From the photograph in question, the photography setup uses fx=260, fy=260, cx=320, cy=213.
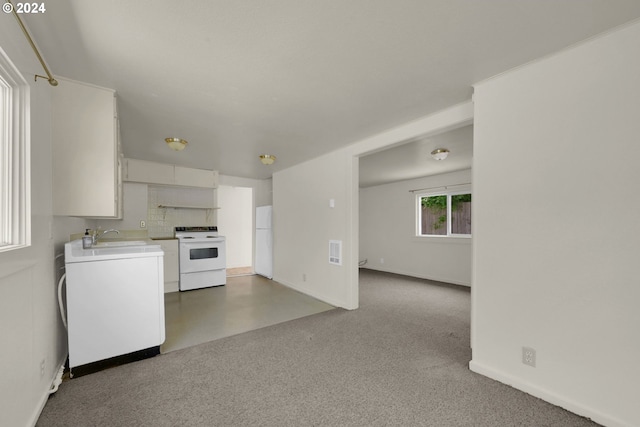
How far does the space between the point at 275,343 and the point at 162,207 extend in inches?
153

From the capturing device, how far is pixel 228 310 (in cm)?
355

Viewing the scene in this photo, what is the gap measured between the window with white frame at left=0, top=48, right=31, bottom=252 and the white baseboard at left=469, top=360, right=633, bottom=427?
3.08 metres

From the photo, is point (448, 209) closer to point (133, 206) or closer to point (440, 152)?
point (440, 152)

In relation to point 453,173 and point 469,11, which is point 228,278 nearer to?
point 453,173

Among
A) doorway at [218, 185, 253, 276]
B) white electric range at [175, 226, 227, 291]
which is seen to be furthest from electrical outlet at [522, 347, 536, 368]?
doorway at [218, 185, 253, 276]

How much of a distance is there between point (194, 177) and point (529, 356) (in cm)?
535

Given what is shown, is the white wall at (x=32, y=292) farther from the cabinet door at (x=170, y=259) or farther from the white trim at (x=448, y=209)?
the white trim at (x=448, y=209)

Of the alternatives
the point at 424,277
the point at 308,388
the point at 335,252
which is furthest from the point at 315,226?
the point at 424,277

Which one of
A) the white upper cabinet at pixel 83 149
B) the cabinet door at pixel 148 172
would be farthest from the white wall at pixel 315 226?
the white upper cabinet at pixel 83 149

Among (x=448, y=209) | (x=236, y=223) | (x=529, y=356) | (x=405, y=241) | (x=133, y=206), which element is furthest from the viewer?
(x=236, y=223)

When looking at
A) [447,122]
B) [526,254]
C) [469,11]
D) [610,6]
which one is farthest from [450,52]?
[526,254]

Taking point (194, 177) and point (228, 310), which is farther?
point (194, 177)

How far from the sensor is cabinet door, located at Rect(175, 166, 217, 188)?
Result: 4.89m

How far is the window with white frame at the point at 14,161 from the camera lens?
1.36 m
